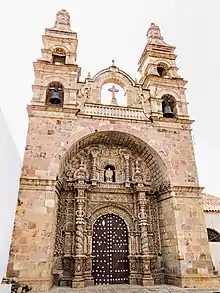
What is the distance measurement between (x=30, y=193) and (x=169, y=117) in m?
5.85

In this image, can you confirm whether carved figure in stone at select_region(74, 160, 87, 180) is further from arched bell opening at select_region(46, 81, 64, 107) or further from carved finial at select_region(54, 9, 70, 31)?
carved finial at select_region(54, 9, 70, 31)

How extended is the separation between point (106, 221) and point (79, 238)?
1.18 metres

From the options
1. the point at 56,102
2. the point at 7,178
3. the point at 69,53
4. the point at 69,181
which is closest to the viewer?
the point at 7,178

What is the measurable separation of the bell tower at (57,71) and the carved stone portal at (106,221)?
7.18ft

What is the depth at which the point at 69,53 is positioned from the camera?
394 inches

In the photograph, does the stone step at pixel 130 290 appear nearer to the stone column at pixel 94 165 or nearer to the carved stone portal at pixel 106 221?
the carved stone portal at pixel 106 221

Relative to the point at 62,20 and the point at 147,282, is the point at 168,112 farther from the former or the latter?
the point at 62,20

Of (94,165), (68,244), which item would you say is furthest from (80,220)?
(94,165)

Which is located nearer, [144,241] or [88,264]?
[88,264]

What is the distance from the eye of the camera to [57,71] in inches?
367

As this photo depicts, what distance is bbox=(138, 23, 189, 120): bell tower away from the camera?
9.60 metres

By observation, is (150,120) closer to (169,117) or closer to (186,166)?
(169,117)

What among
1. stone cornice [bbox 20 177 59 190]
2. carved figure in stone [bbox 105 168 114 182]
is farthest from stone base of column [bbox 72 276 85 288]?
carved figure in stone [bbox 105 168 114 182]

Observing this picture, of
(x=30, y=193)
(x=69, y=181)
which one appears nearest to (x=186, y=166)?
(x=69, y=181)
